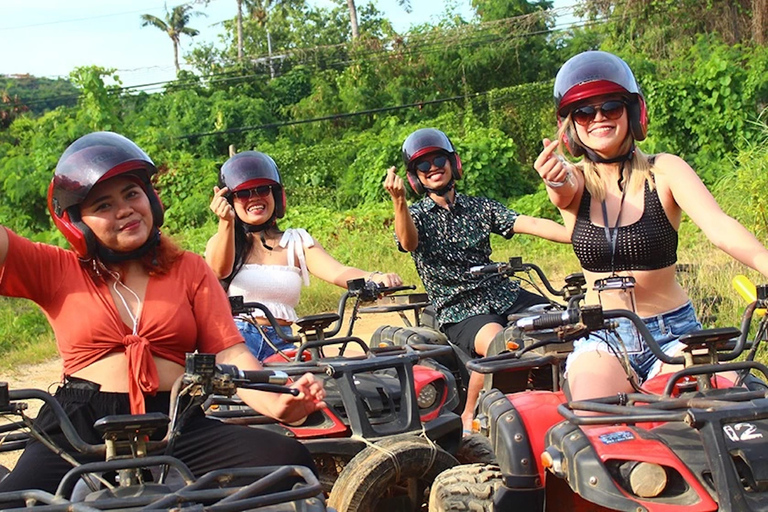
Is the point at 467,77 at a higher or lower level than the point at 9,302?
higher

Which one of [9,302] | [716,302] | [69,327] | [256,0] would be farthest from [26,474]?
[256,0]

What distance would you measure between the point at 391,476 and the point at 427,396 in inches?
32.9

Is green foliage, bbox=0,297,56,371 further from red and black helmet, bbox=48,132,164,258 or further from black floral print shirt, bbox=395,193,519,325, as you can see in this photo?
red and black helmet, bbox=48,132,164,258

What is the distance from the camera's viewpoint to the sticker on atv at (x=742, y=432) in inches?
120

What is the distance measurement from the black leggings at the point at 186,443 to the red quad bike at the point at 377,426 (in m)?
0.78

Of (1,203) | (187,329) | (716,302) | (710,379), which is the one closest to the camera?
(710,379)

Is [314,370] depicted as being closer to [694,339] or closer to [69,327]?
[69,327]

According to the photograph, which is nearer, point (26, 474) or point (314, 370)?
point (26, 474)

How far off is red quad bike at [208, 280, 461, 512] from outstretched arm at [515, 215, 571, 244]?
4.35ft

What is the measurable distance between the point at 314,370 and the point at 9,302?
11.8 metres

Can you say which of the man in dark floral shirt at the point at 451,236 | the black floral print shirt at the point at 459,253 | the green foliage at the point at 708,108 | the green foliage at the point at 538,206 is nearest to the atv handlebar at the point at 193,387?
the man in dark floral shirt at the point at 451,236

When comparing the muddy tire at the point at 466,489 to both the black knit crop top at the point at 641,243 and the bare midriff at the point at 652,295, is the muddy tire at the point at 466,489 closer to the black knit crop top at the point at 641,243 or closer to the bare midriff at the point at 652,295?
the bare midriff at the point at 652,295

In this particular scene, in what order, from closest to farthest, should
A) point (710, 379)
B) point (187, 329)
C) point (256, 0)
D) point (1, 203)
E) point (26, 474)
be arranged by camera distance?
point (26, 474), point (710, 379), point (187, 329), point (1, 203), point (256, 0)

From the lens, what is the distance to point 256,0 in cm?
5219
